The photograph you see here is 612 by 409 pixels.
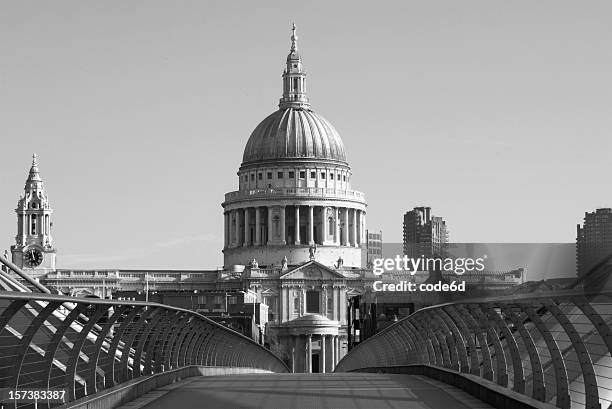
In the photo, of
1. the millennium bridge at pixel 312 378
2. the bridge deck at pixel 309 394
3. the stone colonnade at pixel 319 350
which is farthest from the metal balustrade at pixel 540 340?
the stone colonnade at pixel 319 350

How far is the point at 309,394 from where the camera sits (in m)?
24.1

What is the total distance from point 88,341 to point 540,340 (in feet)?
22.6

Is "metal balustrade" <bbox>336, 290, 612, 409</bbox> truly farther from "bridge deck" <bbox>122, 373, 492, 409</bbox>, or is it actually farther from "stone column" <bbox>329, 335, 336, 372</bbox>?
"stone column" <bbox>329, 335, 336, 372</bbox>

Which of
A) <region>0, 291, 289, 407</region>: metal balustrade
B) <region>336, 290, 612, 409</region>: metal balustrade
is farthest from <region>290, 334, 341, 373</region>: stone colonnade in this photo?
<region>336, 290, 612, 409</region>: metal balustrade

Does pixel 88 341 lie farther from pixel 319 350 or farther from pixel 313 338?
pixel 313 338

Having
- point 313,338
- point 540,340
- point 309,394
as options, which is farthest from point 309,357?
point 540,340

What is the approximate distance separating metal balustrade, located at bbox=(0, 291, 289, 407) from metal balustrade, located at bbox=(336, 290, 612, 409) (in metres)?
4.47

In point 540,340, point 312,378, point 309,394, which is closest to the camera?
point 540,340

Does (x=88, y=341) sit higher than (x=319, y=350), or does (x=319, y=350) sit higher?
(x=319, y=350)

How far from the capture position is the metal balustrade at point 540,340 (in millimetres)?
16266

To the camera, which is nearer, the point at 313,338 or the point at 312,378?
the point at 312,378

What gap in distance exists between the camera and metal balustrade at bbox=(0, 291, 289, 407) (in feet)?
53.4

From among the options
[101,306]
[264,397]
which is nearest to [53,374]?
[101,306]

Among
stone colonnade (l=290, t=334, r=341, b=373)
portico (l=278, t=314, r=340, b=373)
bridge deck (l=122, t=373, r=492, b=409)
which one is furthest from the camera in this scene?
portico (l=278, t=314, r=340, b=373)
